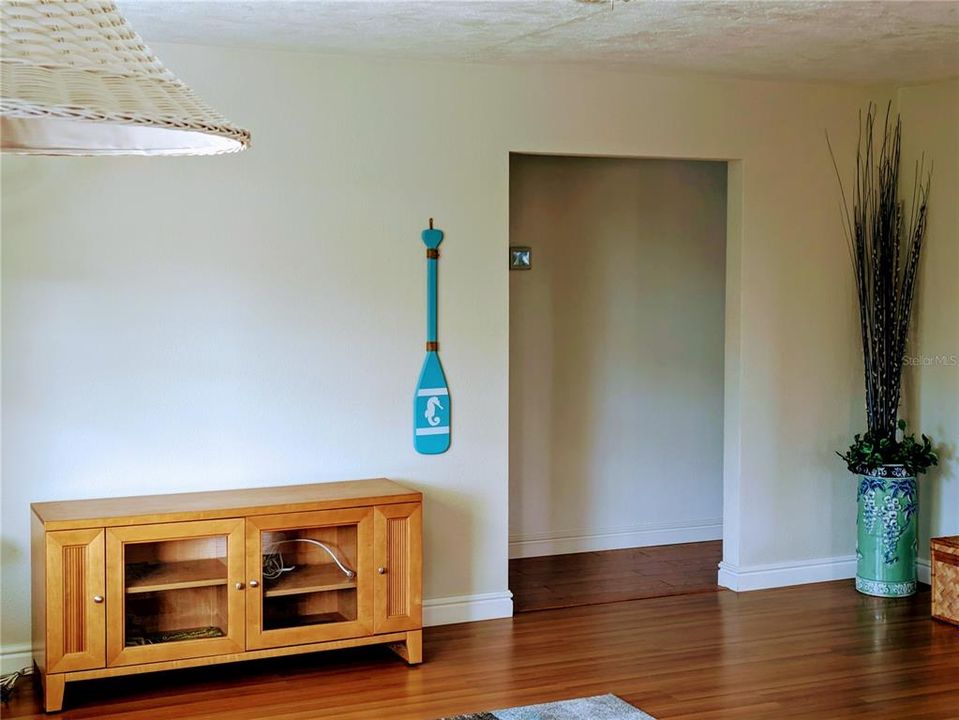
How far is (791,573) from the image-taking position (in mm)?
5668

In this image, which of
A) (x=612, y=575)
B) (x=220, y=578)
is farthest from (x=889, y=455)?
(x=220, y=578)

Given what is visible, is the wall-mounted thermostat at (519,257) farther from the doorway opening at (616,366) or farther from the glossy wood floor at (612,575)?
the glossy wood floor at (612,575)

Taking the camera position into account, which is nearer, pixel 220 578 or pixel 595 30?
pixel 220 578

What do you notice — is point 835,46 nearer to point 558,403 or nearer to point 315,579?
point 558,403

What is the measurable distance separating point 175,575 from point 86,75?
3.06m

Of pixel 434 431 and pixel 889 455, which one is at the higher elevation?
pixel 434 431

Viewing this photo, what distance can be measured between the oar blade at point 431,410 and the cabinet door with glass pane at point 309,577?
631 millimetres

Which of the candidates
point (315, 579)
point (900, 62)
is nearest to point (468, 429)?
point (315, 579)

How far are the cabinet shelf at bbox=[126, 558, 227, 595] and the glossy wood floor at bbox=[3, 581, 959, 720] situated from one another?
40 centimetres

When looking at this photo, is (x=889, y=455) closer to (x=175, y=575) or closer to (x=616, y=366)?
(x=616, y=366)

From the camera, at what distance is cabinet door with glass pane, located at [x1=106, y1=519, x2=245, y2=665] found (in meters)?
3.93

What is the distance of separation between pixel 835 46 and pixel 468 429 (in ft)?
7.14

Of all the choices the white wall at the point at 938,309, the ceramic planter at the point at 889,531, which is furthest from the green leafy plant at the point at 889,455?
the white wall at the point at 938,309

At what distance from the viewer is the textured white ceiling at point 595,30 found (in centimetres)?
387
